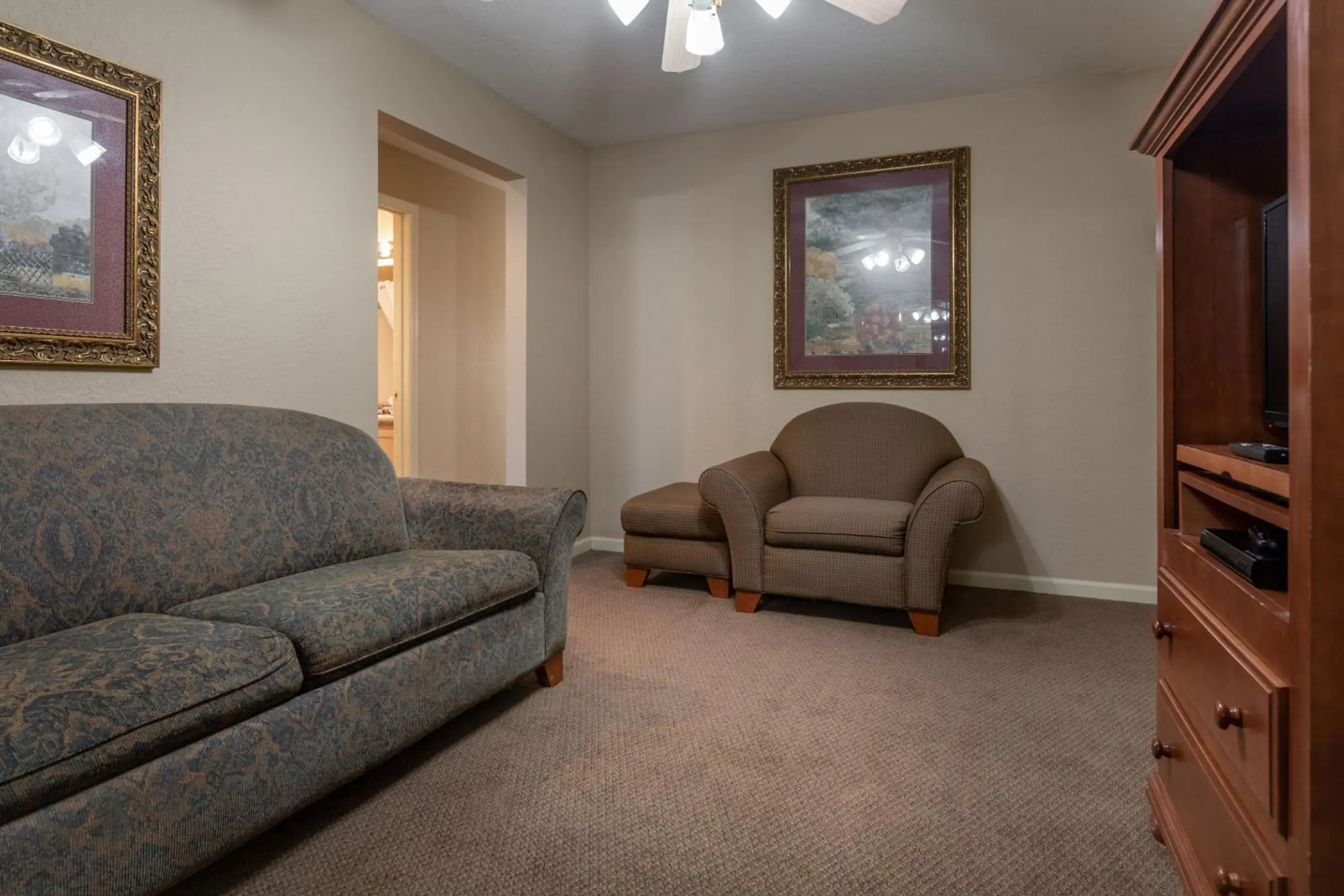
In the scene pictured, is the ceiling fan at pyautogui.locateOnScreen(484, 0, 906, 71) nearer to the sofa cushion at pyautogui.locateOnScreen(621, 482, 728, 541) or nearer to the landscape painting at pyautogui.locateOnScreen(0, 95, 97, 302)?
the landscape painting at pyautogui.locateOnScreen(0, 95, 97, 302)

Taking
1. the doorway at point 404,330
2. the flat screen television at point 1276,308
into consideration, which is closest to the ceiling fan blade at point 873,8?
the flat screen television at point 1276,308

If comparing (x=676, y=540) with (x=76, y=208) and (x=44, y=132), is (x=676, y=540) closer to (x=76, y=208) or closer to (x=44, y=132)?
Result: (x=76, y=208)

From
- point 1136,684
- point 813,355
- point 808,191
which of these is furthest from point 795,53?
point 1136,684

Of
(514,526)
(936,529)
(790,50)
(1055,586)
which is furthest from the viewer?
(1055,586)

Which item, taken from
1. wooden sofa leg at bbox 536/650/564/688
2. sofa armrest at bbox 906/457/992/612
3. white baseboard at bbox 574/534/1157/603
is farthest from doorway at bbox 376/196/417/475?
white baseboard at bbox 574/534/1157/603

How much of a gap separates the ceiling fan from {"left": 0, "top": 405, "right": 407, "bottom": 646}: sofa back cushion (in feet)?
5.19

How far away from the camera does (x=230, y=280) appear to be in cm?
246

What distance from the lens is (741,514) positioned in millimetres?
3230

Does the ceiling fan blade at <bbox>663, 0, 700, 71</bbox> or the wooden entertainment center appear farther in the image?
the ceiling fan blade at <bbox>663, 0, 700, 71</bbox>

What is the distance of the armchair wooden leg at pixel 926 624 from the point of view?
294cm

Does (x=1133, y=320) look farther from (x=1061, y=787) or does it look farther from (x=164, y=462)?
(x=164, y=462)

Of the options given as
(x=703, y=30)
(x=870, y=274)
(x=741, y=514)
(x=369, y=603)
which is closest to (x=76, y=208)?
(x=369, y=603)

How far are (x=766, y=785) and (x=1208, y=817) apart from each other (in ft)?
2.85

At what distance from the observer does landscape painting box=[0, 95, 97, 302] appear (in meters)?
1.90
